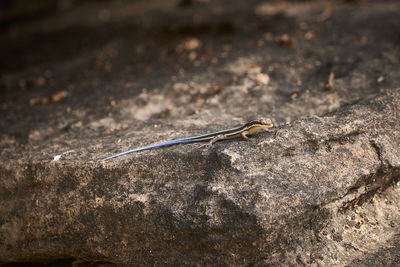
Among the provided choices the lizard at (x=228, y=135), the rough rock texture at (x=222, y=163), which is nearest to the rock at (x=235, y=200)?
the rough rock texture at (x=222, y=163)

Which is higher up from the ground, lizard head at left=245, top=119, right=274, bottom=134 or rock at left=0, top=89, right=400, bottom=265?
lizard head at left=245, top=119, right=274, bottom=134

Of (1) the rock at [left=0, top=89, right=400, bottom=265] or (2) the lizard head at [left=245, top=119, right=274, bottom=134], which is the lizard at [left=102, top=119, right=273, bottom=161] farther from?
(1) the rock at [left=0, top=89, right=400, bottom=265]

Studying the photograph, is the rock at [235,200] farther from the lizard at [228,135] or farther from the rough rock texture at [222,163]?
the lizard at [228,135]

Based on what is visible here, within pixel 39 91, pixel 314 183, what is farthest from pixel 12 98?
pixel 314 183

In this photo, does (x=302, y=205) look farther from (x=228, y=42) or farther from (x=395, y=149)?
(x=228, y=42)

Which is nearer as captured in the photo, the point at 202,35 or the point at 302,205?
the point at 302,205

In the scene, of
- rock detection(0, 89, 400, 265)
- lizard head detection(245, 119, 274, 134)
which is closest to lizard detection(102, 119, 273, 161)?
lizard head detection(245, 119, 274, 134)

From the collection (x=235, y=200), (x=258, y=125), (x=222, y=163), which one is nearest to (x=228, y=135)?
(x=258, y=125)
